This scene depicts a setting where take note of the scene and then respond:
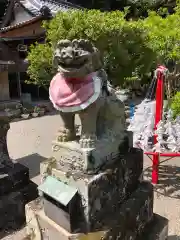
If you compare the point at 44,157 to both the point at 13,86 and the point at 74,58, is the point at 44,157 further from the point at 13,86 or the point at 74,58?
the point at 13,86

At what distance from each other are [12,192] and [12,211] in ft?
1.08

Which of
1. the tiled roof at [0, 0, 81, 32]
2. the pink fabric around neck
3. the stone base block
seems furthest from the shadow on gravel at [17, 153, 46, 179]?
the tiled roof at [0, 0, 81, 32]

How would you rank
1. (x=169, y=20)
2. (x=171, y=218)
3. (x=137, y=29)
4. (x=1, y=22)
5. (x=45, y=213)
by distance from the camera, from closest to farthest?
(x=45, y=213), (x=171, y=218), (x=169, y=20), (x=137, y=29), (x=1, y=22)

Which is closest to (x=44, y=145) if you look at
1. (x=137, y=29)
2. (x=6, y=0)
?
(x=137, y=29)

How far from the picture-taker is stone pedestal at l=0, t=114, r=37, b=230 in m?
4.80

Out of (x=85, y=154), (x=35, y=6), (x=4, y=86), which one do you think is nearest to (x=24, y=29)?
(x=35, y=6)

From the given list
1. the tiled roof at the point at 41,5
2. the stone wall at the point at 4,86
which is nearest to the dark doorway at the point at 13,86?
the stone wall at the point at 4,86

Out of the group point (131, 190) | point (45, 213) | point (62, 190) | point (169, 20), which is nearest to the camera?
point (62, 190)

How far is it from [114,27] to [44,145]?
4456 millimetres

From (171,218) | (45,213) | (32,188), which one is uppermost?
(45,213)

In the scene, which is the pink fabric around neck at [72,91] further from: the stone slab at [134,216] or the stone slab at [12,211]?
the stone slab at [12,211]

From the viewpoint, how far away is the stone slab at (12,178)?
4.87 m

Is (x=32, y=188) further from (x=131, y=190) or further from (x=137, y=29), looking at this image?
(x=137, y=29)

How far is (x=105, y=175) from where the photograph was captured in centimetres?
285
